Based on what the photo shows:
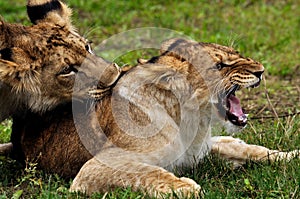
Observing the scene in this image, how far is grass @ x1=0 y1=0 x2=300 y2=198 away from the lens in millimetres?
3912

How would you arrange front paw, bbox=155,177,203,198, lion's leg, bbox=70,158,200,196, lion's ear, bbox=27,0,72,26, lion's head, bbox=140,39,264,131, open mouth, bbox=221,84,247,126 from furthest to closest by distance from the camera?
1. lion's ear, bbox=27,0,72,26
2. open mouth, bbox=221,84,247,126
3. lion's head, bbox=140,39,264,131
4. lion's leg, bbox=70,158,200,196
5. front paw, bbox=155,177,203,198

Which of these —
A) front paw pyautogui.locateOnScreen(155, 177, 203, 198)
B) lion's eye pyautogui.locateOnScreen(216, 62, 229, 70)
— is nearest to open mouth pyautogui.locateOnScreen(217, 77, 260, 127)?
lion's eye pyautogui.locateOnScreen(216, 62, 229, 70)

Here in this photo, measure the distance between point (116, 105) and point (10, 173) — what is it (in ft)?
2.92

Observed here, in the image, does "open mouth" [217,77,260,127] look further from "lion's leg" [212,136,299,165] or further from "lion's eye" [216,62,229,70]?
"lion's leg" [212,136,299,165]

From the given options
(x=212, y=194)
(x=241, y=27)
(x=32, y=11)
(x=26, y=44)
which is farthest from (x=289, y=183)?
(x=241, y=27)

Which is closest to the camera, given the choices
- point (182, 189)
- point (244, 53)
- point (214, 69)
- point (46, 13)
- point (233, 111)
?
point (182, 189)

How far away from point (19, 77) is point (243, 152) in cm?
155

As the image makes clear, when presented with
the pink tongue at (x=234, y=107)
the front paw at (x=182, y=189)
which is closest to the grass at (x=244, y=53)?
the front paw at (x=182, y=189)

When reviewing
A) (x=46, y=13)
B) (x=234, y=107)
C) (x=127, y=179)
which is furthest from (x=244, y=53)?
(x=127, y=179)

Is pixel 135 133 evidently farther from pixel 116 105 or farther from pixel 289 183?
pixel 289 183

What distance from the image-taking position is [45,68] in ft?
14.1

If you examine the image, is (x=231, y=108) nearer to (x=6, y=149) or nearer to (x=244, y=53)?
(x=6, y=149)

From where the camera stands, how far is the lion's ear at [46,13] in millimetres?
4672

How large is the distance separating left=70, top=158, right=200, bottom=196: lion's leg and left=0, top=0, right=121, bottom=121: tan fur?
0.56 metres
